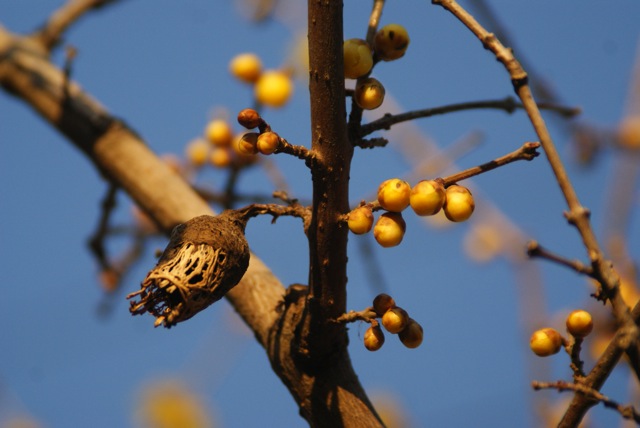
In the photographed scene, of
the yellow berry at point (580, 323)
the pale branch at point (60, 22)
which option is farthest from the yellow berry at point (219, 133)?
the yellow berry at point (580, 323)

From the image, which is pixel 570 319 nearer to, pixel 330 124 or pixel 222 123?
pixel 330 124

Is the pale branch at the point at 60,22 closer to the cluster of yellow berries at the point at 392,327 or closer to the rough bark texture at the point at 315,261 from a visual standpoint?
the rough bark texture at the point at 315,261

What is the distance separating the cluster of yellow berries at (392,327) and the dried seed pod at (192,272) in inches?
9.9

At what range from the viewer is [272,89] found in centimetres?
251

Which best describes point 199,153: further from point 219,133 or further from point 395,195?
point 395,195

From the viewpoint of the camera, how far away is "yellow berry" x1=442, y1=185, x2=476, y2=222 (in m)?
1.21

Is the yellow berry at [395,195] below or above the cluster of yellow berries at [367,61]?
below

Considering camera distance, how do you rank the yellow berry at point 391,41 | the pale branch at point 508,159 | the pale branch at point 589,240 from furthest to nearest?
the yellow berry at point 391,41
the pale branch at point 508,159
the pale branch at point 589,240

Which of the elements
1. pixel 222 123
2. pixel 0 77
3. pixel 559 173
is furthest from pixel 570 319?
pixel 0 77

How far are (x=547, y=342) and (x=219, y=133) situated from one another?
162cm

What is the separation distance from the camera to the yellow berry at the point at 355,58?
132cm

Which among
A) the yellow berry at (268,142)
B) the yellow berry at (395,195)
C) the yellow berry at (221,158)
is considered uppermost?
the yellow berry at (221,158)

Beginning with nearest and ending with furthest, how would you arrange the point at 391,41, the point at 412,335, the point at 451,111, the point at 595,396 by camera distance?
the point at 595,396 → the point at 412,335 → the point at 391,41 → the point at 451,111

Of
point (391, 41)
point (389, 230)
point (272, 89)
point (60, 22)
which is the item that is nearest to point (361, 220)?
point (389, 230)
